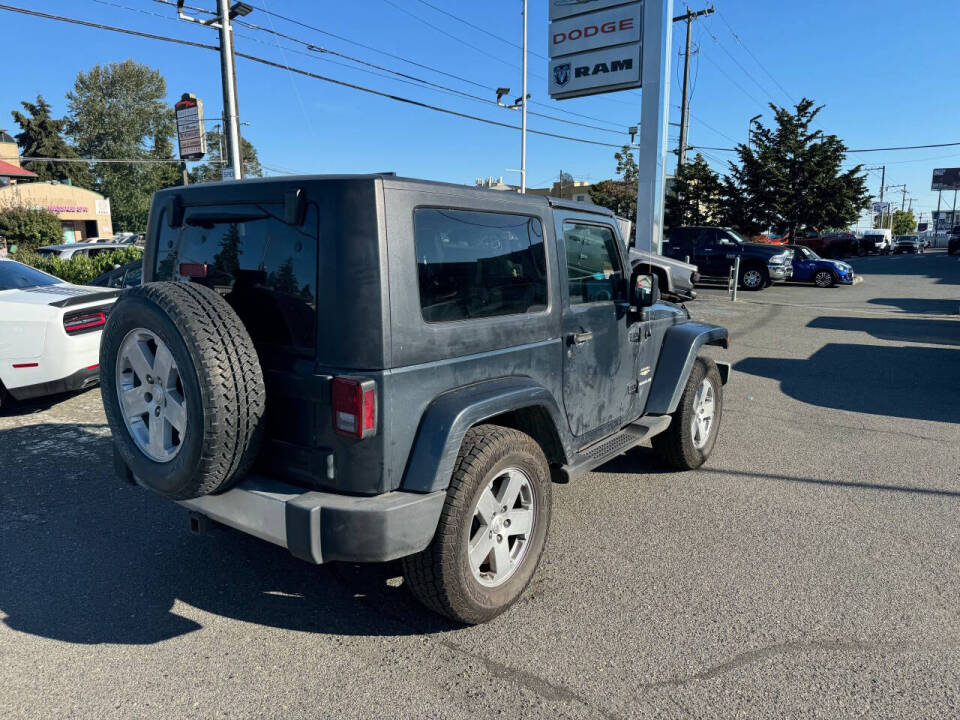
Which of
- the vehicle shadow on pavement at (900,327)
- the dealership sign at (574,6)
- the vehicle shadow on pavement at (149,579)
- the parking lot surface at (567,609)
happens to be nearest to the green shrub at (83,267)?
the parking lot surface at (567,609)

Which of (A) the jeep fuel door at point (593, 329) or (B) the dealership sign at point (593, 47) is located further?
(B) the dealership sign at point (593, 47)

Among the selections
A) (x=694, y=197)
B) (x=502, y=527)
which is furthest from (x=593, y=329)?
(x=694, y=197)

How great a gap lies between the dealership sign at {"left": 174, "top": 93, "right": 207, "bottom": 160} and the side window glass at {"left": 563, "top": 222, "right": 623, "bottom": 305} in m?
12.4

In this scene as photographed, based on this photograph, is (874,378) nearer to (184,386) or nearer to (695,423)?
(695,423)

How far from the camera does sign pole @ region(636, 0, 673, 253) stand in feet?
47.7

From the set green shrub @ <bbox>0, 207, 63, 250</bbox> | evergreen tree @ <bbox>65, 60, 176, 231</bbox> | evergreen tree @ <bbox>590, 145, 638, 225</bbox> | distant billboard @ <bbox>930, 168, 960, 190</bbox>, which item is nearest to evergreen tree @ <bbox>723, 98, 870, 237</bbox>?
evergreen tree @ <bbox>590, 145, 638, 225</bbox>

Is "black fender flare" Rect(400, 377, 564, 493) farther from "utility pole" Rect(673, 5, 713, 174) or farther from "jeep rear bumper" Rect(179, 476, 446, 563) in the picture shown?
"utility pole" Rect(673, 5, 713, 174)

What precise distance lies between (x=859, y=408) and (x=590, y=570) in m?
4.89

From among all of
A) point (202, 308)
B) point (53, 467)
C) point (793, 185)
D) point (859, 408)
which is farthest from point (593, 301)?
point (793, 185)

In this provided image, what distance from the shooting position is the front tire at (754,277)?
20594 millimetres

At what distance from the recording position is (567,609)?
3.12 m

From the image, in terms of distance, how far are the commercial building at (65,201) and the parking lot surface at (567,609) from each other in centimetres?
4961

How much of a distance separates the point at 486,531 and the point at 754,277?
19967 mm

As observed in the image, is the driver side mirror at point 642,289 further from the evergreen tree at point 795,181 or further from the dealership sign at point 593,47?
Result: the evergreen tree at point 795,181
